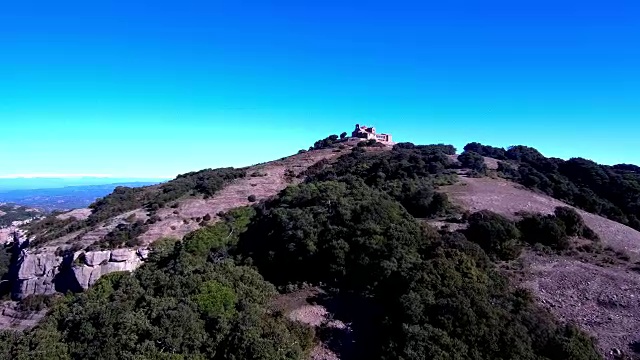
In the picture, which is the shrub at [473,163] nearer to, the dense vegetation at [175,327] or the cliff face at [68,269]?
the dense vegetation at [175,327]

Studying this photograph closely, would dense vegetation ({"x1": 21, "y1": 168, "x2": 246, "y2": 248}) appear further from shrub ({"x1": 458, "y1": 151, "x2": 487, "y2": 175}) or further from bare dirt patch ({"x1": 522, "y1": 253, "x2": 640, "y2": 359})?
bare dirt patch ({"x1": 522, "y1": 253, "x2": 640, "y2": 359})

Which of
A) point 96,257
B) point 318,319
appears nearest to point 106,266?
point 96,257

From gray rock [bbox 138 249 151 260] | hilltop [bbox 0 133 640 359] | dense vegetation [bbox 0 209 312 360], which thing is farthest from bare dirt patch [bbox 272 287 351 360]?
gray rock [bbox 138 249 151 260]

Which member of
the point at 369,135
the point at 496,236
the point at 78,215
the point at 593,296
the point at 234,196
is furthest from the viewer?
the point at 369,135

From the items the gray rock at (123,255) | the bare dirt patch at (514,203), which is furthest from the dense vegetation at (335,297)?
the bare dirt patch at (514,203)

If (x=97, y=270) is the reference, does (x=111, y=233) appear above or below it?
above

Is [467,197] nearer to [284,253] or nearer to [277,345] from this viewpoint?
[284,253]

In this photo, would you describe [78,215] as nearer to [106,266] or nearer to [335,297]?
[106,266]
